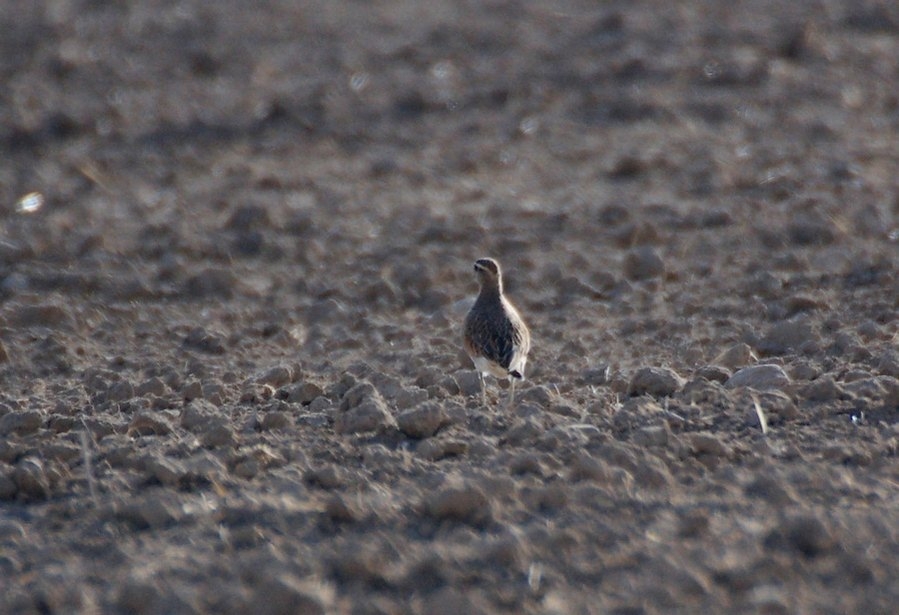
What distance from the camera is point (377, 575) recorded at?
489 centimetres

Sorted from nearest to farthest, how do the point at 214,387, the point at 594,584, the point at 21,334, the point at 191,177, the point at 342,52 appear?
the point at 594,584
the point at 214,387
the point at 21,334
the point at 191,177
the point at 342,52

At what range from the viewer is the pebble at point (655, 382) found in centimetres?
682

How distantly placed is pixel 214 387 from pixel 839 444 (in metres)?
3.10

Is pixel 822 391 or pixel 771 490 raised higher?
pixel 771 490

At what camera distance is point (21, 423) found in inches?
262

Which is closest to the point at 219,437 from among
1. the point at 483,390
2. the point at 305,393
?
the point at 305,393

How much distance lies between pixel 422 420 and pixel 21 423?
1.91 metres

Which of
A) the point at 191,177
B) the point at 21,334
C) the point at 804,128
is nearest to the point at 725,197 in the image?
the point at 804,128

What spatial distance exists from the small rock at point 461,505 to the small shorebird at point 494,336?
4.49 feet

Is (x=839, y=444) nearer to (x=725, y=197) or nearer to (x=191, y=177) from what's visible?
(x=725, y=197)

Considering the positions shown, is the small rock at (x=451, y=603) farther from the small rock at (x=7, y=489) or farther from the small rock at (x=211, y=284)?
the small rock at (x=211, y=284)

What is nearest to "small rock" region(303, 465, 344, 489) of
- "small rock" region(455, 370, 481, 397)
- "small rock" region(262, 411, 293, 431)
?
"small rock" region(262, 411, 293, 431)

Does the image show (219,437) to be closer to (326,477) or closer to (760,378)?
(326,477)

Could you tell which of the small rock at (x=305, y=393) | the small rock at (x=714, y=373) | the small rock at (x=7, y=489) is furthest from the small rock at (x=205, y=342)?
the small rock at (x=714, y=373)
